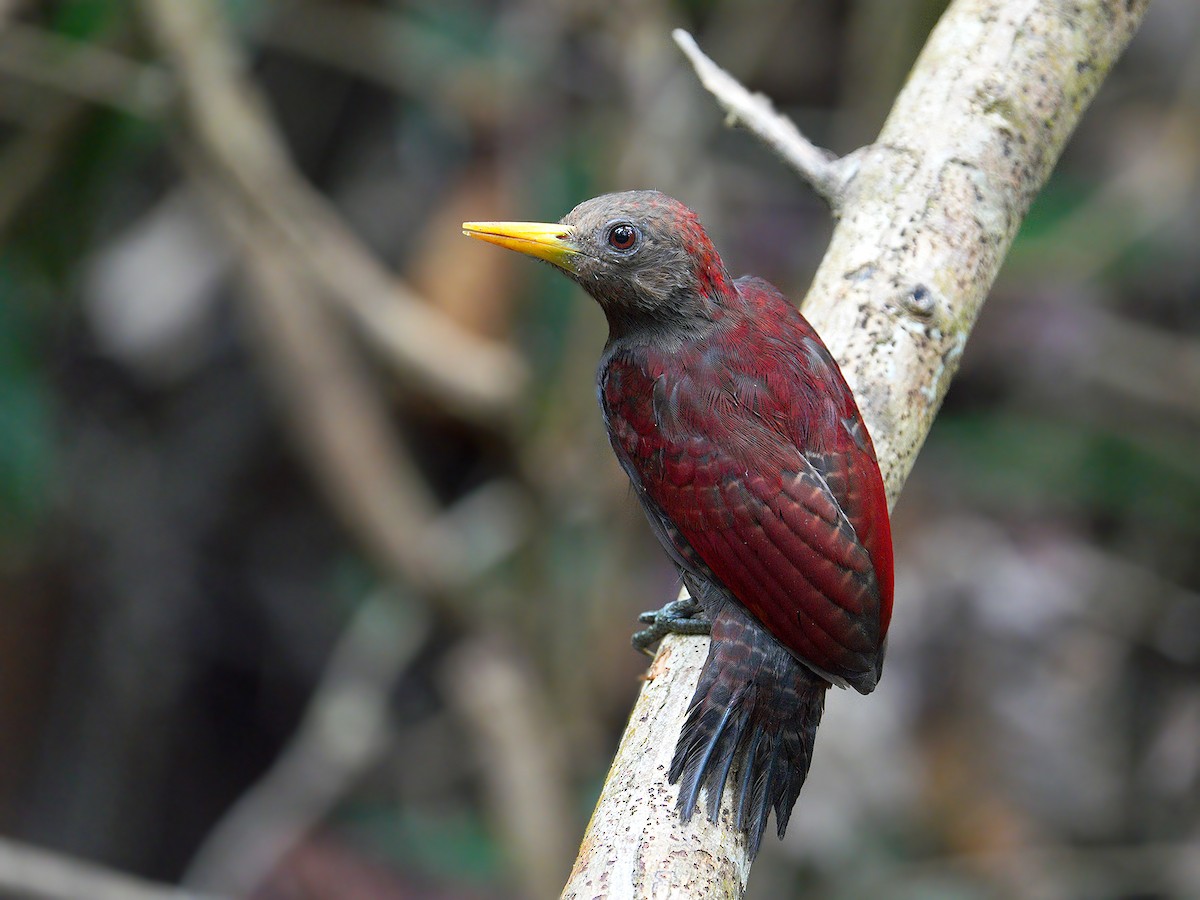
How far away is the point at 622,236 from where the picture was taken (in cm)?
234

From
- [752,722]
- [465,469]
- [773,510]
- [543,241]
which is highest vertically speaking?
[465,469]

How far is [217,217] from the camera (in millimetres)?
4492

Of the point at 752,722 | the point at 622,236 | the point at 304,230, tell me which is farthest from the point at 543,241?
the point at 304,230

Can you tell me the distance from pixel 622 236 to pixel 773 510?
1.78ft

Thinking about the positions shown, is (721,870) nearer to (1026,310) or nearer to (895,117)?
(895,117)

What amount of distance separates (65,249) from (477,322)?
153 cm

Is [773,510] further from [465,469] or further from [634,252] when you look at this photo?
[465,469]

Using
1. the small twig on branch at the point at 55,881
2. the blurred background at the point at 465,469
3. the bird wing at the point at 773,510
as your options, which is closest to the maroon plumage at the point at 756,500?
the bird wing at the point at 773,510

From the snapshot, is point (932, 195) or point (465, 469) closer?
point (932, 195)

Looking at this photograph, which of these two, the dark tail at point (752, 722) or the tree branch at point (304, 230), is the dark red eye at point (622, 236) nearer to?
the dark tail at point (752, 722)

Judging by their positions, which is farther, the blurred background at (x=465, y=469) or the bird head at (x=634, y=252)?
the blurred background at (x=465, y=469)

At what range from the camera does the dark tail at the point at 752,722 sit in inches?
77.0

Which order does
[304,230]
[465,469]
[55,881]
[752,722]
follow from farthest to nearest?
[465,469]
[304,230]
[55,881]
[752,722]

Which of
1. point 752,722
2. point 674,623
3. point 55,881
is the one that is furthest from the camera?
point 55,881
